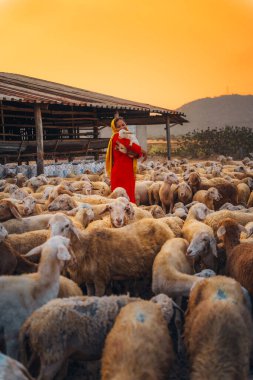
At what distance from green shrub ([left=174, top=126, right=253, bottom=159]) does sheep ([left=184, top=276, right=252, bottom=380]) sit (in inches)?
1322

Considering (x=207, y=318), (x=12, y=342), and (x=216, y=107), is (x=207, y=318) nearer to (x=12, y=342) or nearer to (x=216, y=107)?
(x=12, y=342)

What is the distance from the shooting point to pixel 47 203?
28.4 ft

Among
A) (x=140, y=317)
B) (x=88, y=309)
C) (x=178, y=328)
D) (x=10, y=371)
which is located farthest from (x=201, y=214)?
(x=10, y=371)

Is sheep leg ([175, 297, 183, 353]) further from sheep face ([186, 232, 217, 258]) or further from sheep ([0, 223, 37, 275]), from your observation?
sheep ([0, 223, 37, 275])

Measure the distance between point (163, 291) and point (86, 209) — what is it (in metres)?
2.52

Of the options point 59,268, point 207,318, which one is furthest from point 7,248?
point 207,318

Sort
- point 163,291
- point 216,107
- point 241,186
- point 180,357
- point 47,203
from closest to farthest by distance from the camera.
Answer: point 180,357 < point 163,291 < point 47,203 < point 241,186 < point 216,107

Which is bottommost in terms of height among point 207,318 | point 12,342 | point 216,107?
point 12,342

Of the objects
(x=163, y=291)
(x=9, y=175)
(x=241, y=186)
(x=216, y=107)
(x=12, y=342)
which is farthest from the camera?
(x=216, y=107)

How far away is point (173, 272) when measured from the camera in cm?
476

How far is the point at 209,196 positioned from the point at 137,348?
7078 mm

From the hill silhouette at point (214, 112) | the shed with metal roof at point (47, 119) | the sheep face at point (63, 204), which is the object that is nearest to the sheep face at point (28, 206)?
the sheep face at point (63, 204)

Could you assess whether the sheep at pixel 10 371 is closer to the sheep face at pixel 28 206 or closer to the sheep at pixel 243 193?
the sheep face at pixel 28 206

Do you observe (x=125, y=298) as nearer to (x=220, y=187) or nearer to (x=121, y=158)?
(x=121, y=158)
